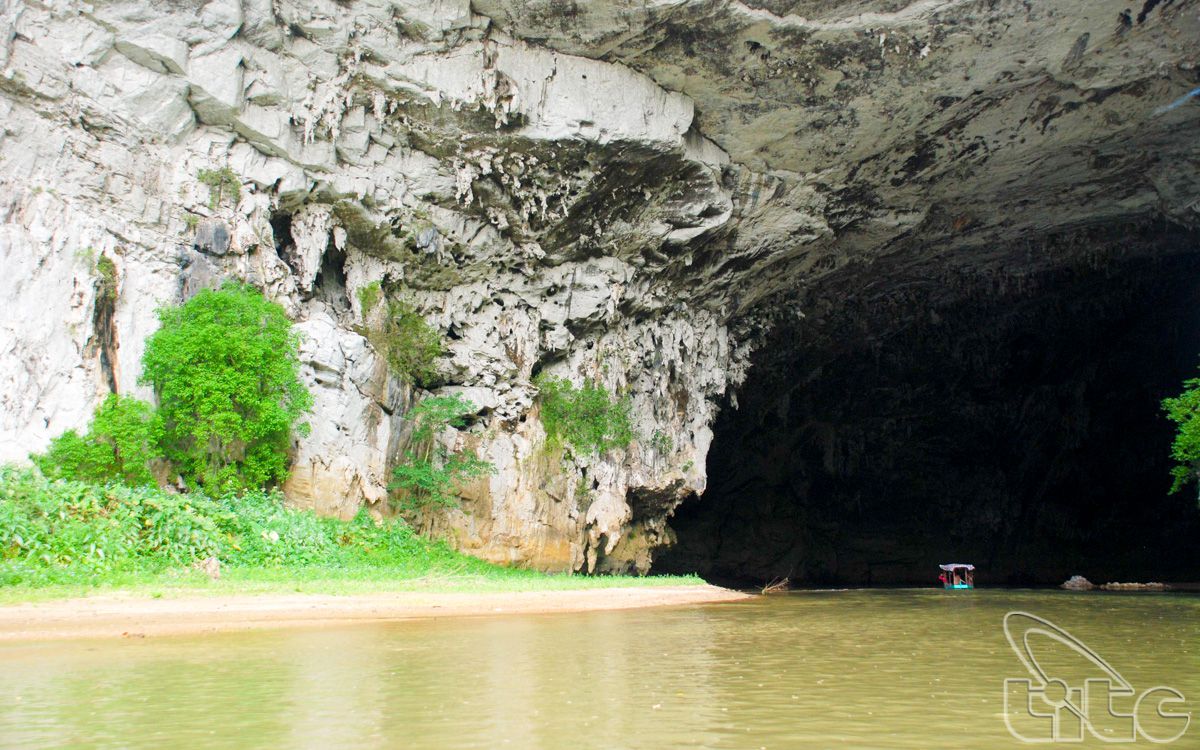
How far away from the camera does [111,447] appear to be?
14938 millimetres

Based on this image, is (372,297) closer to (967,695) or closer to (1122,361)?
(967,695)

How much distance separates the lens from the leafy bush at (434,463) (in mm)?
20844

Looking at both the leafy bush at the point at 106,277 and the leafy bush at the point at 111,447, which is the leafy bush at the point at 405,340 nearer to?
the leafy bush at the point at 106,277

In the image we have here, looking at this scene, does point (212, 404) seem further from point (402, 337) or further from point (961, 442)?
point (961, 442)

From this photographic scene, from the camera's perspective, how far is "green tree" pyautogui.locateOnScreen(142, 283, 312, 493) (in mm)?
16328

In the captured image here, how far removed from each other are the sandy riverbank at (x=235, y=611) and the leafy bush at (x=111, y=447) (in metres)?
5.42

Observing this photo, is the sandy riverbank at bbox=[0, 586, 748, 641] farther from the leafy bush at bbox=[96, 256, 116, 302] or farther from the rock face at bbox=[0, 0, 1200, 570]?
the leafy bush at bbox=[96, 256, 116, 302]

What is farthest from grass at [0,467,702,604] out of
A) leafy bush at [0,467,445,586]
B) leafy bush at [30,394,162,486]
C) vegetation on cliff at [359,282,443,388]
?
vegetation on cliff at [359,282,443,388]

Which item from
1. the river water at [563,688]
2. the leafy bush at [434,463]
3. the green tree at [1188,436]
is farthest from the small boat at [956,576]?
the river water at [563,688]

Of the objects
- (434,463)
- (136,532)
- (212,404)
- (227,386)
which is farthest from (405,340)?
(136,532)

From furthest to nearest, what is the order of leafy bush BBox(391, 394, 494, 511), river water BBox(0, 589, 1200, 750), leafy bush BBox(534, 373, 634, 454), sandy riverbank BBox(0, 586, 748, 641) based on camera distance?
leafy bush BBox(534, 373, 634, 454) < leafy bush BBox(391, 394, 494, 511) < sandy riverbank BBox(0, 586, 748, 641) < river water BBox(0, 589, 1200, 750)

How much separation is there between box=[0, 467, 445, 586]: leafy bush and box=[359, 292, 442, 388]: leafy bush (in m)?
5.81

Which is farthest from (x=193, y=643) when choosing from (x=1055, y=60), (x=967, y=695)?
(x=1055, y=60)

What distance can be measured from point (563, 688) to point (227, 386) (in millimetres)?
12961
